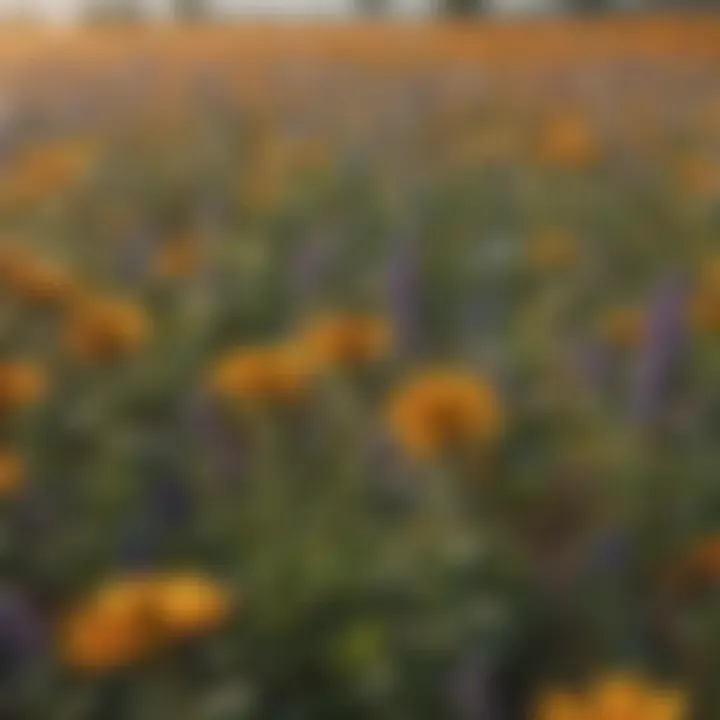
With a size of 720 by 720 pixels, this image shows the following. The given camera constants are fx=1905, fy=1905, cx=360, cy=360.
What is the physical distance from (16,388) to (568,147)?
77 centimetres

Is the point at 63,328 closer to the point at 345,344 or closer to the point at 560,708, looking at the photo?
the point at 345,344

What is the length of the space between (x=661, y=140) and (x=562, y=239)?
605mm

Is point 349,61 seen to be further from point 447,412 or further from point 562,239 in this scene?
point 447,412

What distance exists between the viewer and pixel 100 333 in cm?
79

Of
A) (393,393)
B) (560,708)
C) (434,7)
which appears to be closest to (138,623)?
(560,708)

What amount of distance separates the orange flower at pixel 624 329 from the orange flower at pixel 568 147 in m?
0.48

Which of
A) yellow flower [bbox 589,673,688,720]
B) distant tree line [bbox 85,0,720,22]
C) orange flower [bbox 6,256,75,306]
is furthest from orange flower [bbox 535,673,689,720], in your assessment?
distant tree line [bbox 85,0,720,22]

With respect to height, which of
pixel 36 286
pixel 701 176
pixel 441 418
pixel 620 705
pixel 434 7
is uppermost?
pixel 434 7

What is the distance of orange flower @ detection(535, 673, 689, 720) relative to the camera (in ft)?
1.60

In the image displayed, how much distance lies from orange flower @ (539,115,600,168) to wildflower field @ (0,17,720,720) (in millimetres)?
66

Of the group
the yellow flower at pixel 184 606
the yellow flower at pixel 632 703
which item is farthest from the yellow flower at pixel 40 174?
the yellow flower at pixel 632 703

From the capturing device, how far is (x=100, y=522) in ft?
2.39

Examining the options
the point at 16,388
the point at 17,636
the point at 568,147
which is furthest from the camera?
the point at 568,147

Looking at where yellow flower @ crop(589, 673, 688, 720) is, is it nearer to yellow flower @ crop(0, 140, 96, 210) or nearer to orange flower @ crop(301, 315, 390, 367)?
orange flower @ crop(301, 315, 390, 367)
